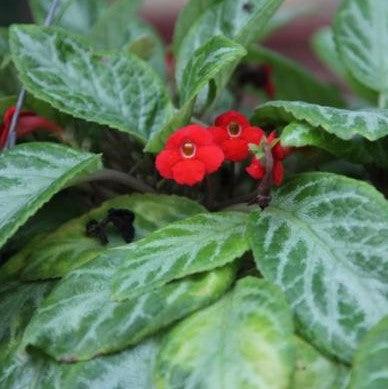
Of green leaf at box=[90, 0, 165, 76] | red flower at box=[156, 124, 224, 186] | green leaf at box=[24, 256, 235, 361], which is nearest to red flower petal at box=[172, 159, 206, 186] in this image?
red flower at box=[156, 124, 224, 186]

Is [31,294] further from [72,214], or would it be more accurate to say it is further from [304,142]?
[304,142]

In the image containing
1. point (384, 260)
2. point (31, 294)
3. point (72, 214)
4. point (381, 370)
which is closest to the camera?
point (381, 370)

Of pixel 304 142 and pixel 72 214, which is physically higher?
pixel 304 142

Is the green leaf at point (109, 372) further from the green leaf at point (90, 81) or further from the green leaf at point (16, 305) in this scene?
the green leaf at point (90, 81)

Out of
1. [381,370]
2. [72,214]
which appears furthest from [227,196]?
[381,370]

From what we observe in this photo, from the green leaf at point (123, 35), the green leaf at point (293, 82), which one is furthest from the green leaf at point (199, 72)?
the green leaf at point (293, 82)
